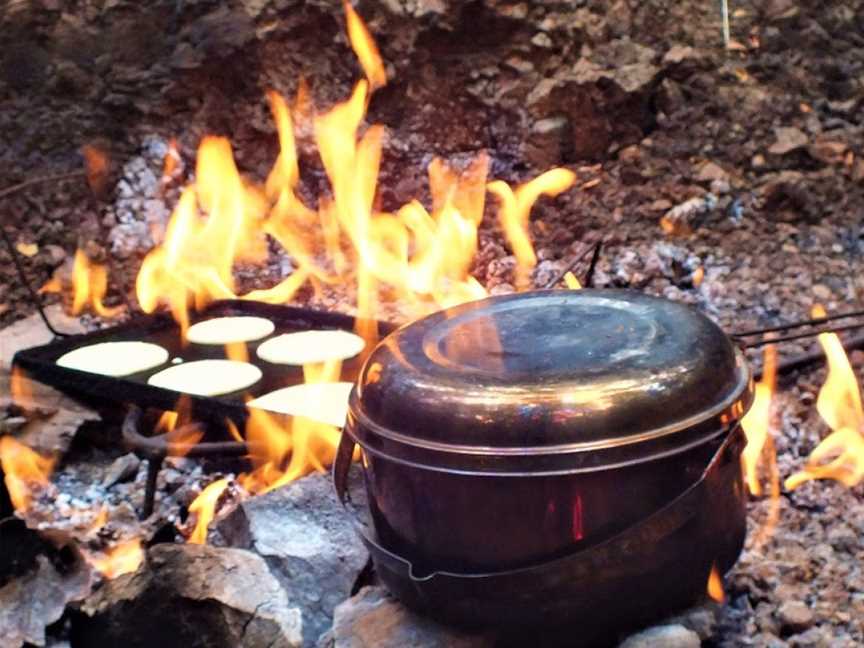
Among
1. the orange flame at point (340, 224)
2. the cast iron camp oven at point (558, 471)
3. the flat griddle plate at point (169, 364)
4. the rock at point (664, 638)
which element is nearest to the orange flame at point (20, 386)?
the flat griddle plate at point (169, 364)

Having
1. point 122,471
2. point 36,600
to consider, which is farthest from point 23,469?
point 36,600

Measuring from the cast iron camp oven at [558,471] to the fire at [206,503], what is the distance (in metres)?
1.16

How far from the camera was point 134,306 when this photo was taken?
196 inches

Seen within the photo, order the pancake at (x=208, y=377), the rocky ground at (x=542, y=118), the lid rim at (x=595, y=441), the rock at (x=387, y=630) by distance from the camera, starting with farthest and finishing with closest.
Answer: the rocky ground at (x=542, y=118) < the pancake at (x=208, y=377) < the rock at (x=387, y=630) < the lid rim at (x=595, y=441)

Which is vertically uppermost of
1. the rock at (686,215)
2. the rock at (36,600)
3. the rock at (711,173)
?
the rock at (711,173)

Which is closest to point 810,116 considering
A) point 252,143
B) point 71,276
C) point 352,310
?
point 352,310

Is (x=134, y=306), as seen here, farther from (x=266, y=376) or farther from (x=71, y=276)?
(x=266, y=376)

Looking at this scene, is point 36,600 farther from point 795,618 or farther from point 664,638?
point 795,618

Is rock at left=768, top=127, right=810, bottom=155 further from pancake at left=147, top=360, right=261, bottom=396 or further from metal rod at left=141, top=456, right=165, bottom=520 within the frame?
metal rod at left=141, top=456, right=165, bottom=520

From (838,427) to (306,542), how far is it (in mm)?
1901

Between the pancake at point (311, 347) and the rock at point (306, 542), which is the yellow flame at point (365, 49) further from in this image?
the rock at point (306, 542)

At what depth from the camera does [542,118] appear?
4758mm

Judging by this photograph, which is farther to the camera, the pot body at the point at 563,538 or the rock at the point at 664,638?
the rock at the point at 664,638

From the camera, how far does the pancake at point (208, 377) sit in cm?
351
